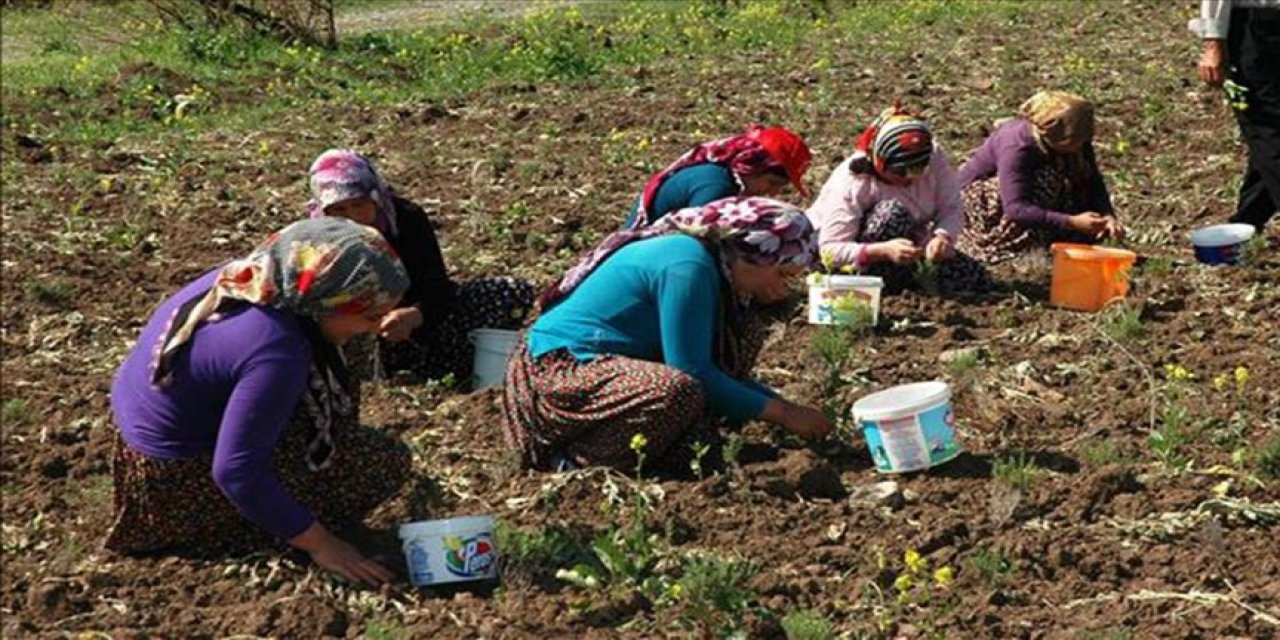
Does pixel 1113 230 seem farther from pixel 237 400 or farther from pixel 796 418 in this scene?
pixel 237 400

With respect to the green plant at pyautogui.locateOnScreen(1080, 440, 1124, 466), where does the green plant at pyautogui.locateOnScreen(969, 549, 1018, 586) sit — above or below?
above

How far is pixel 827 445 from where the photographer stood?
483 cm

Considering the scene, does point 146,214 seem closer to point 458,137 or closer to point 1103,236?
point 458,137

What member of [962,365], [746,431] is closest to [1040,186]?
[962,365]

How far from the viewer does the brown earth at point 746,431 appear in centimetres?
393

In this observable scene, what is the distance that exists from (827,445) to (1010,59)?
7248 mm

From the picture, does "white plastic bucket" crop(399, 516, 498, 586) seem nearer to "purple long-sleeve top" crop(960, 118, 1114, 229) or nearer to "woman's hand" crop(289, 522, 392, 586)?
"woman's hand" crop(289, 522, 392, 586)

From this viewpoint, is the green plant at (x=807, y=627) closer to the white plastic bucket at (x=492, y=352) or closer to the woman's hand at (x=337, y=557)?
the woman's hand at (x=337, y=557)

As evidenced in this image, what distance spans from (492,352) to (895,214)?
1.70m

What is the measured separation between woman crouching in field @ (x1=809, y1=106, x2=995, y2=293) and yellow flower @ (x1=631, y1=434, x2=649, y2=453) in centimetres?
194

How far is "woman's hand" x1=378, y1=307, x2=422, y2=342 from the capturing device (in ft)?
16.6

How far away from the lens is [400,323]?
507cm

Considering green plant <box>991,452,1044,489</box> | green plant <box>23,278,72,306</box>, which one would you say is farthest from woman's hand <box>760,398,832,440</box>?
green plant <box>23,278,72,306</box>

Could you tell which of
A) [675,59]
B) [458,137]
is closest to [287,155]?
[458,137]
